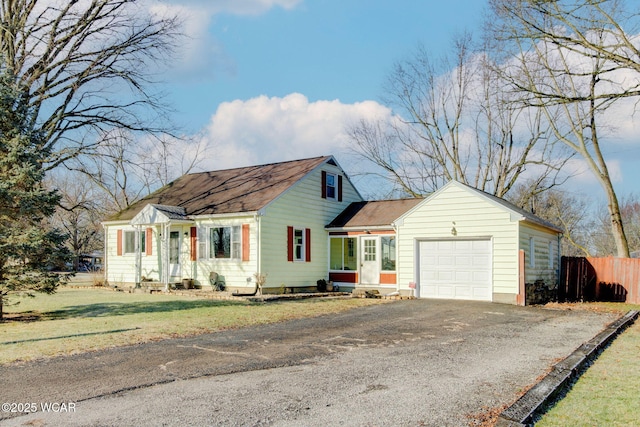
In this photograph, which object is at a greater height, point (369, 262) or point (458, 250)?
point (458, 250)

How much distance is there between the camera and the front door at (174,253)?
22.0 metres

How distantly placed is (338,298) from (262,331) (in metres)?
8.76

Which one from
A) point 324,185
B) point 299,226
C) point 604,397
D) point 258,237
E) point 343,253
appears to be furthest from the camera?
point 324,185

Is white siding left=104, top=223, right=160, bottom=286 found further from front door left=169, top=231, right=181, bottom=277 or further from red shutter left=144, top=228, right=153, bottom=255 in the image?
front door left=169, top=231, right=181, bottom=277

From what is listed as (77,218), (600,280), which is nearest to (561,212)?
(600,280)

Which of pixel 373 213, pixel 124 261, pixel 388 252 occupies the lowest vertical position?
pixel 124 261

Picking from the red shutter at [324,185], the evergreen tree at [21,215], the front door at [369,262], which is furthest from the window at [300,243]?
the evergreen tree at [21,215]

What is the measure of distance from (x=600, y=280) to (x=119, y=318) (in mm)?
18715

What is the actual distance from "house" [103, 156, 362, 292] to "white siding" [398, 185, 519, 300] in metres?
4.60

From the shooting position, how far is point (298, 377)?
689 cm

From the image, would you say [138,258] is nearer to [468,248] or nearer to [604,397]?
[468,248]

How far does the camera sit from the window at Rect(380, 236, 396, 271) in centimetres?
2147

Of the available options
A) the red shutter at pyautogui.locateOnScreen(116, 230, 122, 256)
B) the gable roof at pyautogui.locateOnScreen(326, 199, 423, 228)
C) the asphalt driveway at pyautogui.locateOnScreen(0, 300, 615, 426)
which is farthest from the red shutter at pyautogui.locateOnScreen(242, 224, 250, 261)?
the asphalt driveway at pyautogui.locateOnScreen(0, 300, 615, 426)

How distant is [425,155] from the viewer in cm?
3647
